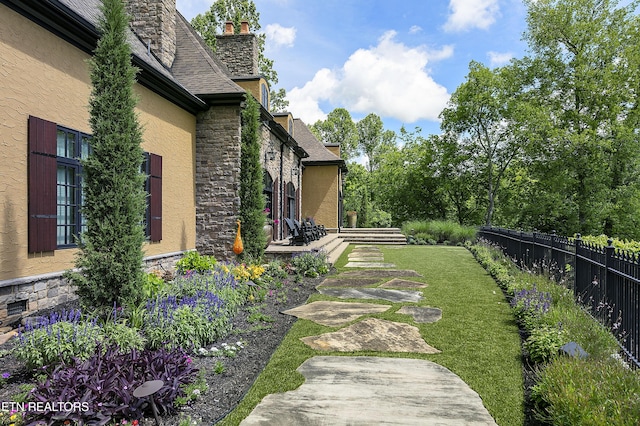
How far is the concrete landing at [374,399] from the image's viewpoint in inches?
107

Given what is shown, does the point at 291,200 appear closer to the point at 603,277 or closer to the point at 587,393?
the point at 603,277

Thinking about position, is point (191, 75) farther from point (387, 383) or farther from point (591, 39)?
point (591, 39)

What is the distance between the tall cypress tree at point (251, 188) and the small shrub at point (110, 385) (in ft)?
21.7

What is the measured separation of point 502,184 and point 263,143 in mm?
23663

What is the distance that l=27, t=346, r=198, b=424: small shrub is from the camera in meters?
2.61

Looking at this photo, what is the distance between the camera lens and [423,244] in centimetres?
1973

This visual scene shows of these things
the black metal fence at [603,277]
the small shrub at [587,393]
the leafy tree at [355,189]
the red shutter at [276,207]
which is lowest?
the small shrub at [587,393]

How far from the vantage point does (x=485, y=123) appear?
2764 centimetres

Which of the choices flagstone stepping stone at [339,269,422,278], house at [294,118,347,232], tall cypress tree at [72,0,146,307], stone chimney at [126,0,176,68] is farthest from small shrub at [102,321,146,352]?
house at [294,118,347,232]

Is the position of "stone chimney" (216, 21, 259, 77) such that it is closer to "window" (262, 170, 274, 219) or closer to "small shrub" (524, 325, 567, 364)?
"window" (262, 170, 274, 219)

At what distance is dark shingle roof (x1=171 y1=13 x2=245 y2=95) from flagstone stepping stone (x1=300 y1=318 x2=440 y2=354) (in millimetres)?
7014

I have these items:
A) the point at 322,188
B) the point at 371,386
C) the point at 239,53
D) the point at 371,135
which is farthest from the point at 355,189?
the point at 371,386

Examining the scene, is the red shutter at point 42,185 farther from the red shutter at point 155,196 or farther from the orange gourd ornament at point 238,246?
the orange gourd ornament at point 238,246

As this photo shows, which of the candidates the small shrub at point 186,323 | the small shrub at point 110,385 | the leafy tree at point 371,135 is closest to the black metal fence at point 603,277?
the small shrub at point 110,385
